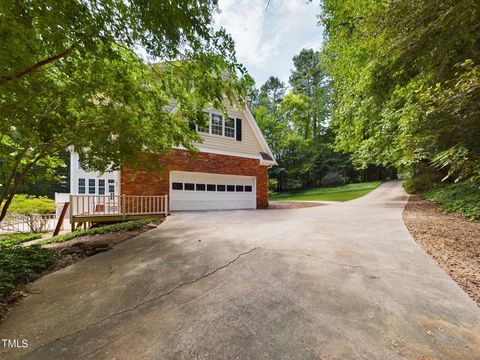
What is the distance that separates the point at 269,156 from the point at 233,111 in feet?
11.4

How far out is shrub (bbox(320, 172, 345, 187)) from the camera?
27837 mm

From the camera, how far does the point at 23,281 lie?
9.80ft

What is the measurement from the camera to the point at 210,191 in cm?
Answer: 1095

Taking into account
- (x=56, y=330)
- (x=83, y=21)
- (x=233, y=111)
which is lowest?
(x=56, y=330)

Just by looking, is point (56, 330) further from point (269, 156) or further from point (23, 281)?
point (269, 156)

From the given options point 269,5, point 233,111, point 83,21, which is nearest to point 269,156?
point 233,111

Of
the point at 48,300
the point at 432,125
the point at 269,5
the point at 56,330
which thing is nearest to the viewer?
the point at 56,330

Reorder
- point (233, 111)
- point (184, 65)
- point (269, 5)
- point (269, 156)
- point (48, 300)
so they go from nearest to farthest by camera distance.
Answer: point (48, 300)
point (269, 5)
point (184, 65)
point (233, 111)
point (269, 156)

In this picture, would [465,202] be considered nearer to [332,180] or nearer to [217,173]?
[217,173]

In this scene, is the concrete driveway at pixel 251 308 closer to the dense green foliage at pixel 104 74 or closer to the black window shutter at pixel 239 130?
the dense green foliage at pixel 104 74

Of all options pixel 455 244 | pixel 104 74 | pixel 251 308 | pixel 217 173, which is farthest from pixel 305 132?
pixel 251 308

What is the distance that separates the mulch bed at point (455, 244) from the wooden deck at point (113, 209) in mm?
7914

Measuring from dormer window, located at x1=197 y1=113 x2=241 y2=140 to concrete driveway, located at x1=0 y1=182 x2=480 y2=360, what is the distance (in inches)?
314

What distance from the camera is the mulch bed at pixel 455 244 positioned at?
2.88m
